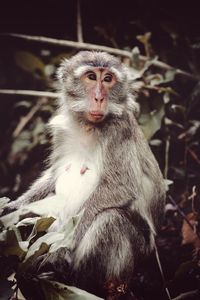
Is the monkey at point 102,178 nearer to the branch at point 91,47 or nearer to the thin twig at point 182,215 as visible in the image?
the thin twig at point 182,215

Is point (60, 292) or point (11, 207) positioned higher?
point (11, 207)

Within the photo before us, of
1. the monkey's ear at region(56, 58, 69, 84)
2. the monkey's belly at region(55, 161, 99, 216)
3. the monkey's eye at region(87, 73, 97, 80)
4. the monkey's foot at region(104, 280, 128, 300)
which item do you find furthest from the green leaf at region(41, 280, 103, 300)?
the monkey's ear at region(56, 58, 69, 84)

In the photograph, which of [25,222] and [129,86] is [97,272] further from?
[129,86]

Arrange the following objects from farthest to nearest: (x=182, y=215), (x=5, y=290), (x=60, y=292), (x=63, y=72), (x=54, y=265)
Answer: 1. (x=182, y=215)
2. (x=63, y=72)
3. (x=54, y=265)
4. (x=60, y=292)
5. (x=5, y=290)

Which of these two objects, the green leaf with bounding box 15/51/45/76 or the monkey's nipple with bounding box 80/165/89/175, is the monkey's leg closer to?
the monkey's nipple with bounding box 80/165/89/175

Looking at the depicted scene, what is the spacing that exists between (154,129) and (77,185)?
102 cm

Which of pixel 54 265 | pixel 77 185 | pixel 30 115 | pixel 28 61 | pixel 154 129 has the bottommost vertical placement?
pixel 54 265

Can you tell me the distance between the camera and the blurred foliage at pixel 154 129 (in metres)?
3.24

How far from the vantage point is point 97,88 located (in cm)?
326

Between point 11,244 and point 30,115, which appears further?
point 30,115

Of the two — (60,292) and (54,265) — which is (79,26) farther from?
(60,292)

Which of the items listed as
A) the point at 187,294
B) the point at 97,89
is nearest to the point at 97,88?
the point at 97,89

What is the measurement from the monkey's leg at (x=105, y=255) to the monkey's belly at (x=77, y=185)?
20 centimetres

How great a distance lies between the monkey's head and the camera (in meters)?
3.23
